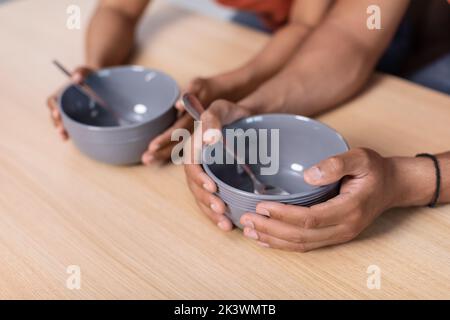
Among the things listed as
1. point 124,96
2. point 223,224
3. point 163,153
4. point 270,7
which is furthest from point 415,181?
point 270,7

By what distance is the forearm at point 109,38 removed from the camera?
106 cm

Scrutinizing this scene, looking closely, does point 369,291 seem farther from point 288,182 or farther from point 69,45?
point 69,45

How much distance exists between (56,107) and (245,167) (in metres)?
0.37

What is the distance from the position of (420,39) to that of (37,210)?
1.04m

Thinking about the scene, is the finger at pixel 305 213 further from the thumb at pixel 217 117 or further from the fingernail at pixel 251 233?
the thumb at pixel 217 117

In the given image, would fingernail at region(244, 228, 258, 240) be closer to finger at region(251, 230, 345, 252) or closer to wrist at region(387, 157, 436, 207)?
finger at region(251, 230, 345, 252)

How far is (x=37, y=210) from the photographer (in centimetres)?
72

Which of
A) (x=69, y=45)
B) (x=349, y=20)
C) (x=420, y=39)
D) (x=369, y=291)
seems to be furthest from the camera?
(x=420, y=39)

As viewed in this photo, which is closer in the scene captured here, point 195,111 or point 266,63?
point 195,111

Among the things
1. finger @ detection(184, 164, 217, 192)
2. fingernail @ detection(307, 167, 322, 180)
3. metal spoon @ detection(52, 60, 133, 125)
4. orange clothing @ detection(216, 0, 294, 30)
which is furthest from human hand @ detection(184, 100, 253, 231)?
orange clothing @ detection(216, 0, 294, 30)

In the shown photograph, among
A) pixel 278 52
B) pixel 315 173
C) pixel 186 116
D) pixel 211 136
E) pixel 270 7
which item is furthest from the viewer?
pixel 270 7

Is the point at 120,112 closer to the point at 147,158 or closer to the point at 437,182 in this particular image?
the point at 147,158

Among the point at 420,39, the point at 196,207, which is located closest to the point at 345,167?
the point at 196,207

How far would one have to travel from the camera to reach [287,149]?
0.76 metres
